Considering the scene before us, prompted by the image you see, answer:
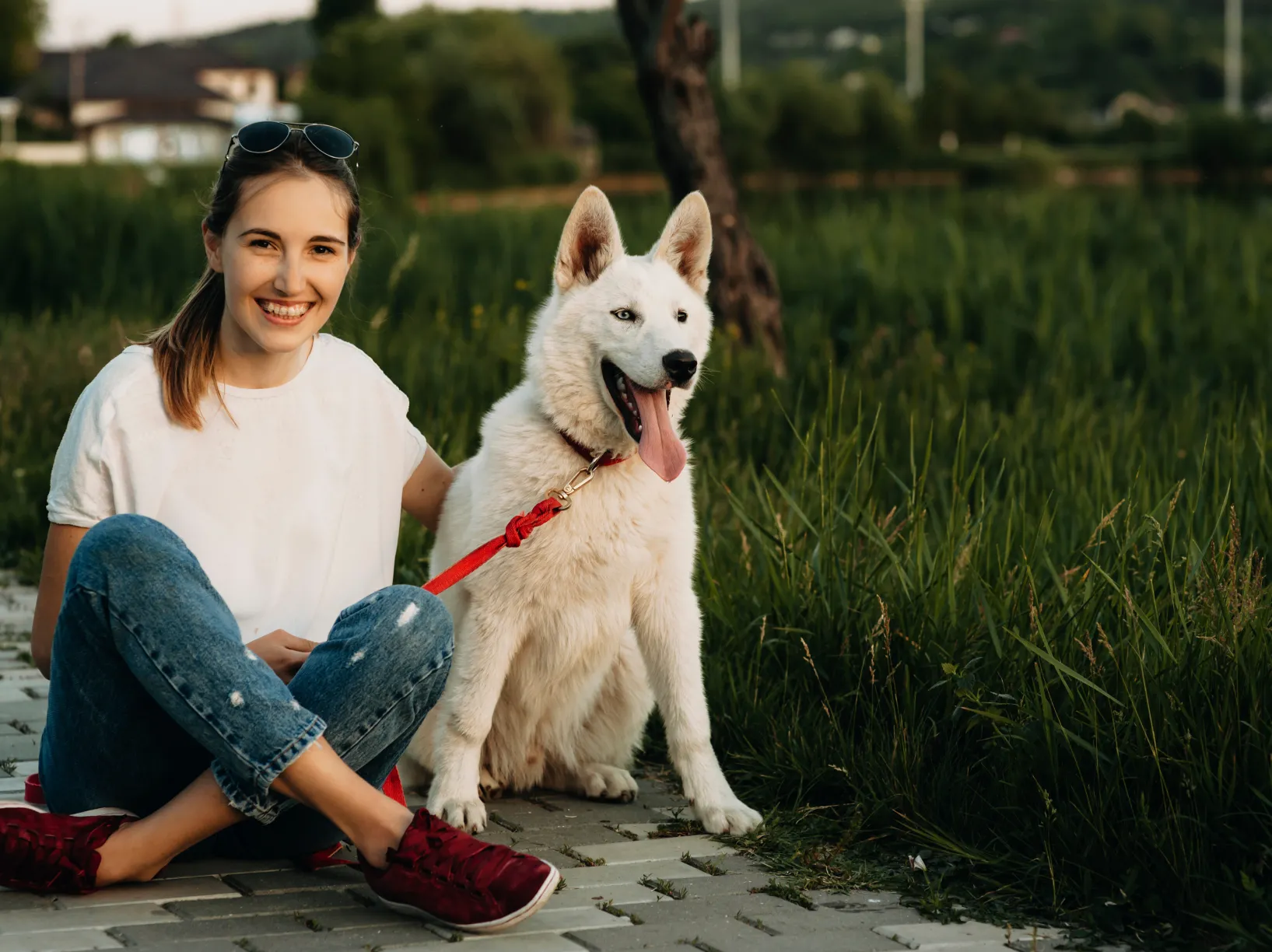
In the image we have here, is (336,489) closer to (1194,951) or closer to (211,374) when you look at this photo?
(211,374)

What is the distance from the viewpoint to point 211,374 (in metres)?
3.13

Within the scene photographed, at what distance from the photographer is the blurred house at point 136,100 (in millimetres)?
86375

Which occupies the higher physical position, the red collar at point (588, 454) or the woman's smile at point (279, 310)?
the woman's smile at point (279, 310)

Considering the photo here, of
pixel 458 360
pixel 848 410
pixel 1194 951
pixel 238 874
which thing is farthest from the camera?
pixel 458 360

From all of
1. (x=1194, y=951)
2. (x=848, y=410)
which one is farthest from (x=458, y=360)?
(x=1194, y=951)

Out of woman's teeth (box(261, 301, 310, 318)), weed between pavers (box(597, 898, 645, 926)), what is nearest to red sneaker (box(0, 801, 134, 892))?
weed between pavers (box(597, 898, 645, 926))

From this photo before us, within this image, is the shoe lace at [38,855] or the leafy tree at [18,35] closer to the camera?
the shoe lace at [38,855]

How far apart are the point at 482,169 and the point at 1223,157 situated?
2314 cm

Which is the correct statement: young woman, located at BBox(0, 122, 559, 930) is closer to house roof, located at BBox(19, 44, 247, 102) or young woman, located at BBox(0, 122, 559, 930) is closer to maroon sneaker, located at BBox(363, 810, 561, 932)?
maroon sneaker, located at BBox(363, 810, 561, 932)

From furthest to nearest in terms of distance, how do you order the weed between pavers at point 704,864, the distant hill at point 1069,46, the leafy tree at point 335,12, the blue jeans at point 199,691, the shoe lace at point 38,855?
the distant hill at point 1069,46, the leafy tree at point 335,12, the weed between pavers at point 704,864, the shoe lace at point 38,855, the blue jeans at point 199,691

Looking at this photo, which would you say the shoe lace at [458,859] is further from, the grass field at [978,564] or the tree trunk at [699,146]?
the tree trunk at [699,146]

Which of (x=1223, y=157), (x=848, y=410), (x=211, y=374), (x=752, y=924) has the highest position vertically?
(x=1223, y=157)

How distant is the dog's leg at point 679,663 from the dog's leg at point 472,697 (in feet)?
1.05

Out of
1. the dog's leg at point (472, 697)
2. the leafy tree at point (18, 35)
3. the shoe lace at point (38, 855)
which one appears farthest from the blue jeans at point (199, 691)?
the leafy tree at point (18, 35)
